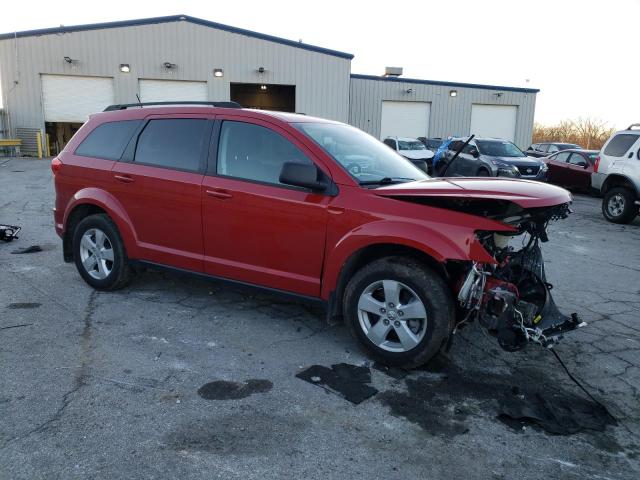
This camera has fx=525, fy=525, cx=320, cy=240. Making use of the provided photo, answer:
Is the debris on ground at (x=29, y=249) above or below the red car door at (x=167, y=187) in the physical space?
below

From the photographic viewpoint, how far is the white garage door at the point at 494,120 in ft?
101

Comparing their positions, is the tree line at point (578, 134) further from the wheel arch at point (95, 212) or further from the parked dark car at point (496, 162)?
the wheel arch at point (95, 212)

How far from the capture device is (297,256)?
4.08 metres

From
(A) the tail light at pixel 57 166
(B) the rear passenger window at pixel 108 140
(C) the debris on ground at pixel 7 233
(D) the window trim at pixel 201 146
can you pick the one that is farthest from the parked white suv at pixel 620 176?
(C) the debris on ground at pixel 7 233

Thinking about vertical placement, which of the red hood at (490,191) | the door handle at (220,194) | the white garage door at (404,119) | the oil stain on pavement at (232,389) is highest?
the white garage door at (404,119)

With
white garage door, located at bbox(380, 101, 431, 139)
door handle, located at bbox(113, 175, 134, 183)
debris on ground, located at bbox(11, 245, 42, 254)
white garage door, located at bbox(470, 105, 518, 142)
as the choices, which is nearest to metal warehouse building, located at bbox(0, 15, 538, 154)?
white garage door, located at bbox(380, 101, 431, 139)

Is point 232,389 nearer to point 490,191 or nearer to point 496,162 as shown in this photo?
point 490,191

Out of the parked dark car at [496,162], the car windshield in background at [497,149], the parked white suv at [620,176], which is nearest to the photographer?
the parked white suv at [620,176]

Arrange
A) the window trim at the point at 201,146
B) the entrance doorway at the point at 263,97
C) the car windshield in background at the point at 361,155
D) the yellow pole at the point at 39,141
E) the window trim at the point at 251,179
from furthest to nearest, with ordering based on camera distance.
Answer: the entrance doorway at the point at 263,97 → the yellow pole at the point at 39,141 → the window trim at the point at 201,146 → the car windshield in background at the point at 361,155 → the window trim at the point at 251,179

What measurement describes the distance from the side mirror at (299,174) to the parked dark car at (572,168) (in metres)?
14.1

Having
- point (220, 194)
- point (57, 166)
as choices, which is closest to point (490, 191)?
point (220, 194)

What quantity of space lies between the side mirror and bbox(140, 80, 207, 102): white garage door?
21.0 metres

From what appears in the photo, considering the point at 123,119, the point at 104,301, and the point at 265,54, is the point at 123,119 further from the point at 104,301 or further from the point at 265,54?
the point at 265,54

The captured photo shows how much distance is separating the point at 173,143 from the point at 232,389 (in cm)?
244
